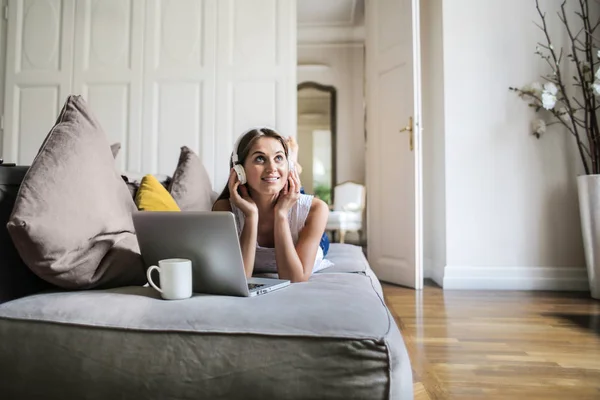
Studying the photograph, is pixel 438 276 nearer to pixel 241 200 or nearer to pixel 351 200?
pixel 351 200

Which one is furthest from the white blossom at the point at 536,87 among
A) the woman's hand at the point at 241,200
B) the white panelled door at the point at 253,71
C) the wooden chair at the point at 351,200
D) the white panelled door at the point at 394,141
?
the wooden chair at the point at 351,200

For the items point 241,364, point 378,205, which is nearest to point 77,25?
point 378,205

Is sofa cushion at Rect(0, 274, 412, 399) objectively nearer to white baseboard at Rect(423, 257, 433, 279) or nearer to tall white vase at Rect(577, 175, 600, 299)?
tall white vase at Rect(577, 175, 600, 299)

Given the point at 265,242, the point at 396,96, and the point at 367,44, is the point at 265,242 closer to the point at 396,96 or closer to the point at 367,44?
the point at 396,96

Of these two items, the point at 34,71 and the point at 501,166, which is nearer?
the point at 501,166

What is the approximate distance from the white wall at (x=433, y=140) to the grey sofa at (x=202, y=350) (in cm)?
272

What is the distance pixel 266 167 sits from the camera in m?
1.31

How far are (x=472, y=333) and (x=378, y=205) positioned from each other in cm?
184

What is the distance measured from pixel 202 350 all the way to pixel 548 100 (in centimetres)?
301

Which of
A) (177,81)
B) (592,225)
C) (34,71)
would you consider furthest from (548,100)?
(34,71)

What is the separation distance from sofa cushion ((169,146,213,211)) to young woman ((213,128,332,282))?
1.63ft

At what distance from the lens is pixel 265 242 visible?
4.90 ft

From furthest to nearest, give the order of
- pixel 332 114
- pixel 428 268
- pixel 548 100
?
pixel 332 114 < pixel 428 268 < pixel 548 100

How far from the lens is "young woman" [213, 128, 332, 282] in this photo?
4.19 feet
